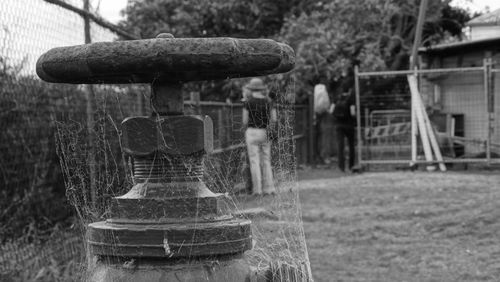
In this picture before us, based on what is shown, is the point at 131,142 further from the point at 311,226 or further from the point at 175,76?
the point at 311,226

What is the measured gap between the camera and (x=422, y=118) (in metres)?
16.5

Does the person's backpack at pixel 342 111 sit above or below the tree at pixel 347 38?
below

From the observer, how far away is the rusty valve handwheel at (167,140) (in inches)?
128

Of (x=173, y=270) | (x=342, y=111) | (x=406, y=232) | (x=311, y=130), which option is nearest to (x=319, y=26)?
(x=311, y=130)

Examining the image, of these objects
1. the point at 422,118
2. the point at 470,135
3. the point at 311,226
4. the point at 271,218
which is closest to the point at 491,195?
the point at 311,226

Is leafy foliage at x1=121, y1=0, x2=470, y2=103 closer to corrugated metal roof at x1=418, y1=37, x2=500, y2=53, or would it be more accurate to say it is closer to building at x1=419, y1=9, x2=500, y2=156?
corrugated metal roof at x1=418, y1=37, x2=500, y2=53

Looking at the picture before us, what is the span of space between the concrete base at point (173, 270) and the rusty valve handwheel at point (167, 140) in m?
0.06

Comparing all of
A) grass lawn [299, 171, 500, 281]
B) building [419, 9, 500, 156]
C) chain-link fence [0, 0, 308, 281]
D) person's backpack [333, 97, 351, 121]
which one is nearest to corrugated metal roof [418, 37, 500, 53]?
building [419, 9, 500, 156]

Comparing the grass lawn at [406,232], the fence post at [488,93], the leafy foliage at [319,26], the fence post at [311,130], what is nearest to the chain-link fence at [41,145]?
the grass lawn at [406,232]

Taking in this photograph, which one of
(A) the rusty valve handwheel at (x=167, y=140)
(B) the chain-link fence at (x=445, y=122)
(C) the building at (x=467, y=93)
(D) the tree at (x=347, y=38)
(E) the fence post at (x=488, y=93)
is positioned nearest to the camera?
(A) the rusty valve handwheel at (x=167, y=140)

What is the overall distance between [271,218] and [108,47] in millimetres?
2594

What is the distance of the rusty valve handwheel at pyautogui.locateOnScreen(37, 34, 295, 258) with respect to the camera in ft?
10.7

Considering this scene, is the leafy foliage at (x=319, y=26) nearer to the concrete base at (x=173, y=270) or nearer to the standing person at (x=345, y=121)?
the standing person at (x=345, y=121)

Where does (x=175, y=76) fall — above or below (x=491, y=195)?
above
